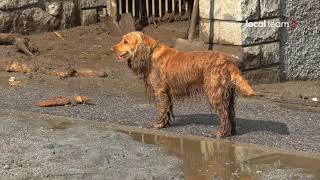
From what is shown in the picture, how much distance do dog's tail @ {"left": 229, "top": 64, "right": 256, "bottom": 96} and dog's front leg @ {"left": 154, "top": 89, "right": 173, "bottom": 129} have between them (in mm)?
907

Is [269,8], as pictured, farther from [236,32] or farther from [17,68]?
[17,68]

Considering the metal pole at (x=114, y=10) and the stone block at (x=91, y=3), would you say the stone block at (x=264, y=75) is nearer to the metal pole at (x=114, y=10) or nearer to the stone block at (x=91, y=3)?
the metal pole at (x=114, y=10)

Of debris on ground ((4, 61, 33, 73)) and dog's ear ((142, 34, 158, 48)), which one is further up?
dog's ear ((142, 34, 158, 48))

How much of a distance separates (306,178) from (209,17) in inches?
211

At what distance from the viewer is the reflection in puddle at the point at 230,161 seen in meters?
7.11

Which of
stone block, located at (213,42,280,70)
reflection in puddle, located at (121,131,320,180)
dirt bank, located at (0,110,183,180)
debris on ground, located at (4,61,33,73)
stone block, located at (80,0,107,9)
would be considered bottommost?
reflection in puddle, located at (121,131,320,180)

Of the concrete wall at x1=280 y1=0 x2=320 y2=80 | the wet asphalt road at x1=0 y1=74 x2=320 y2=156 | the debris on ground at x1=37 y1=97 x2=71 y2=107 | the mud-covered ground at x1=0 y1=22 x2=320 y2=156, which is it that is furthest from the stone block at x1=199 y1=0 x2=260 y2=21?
the debris on ground at x1=37 y1=97 x2=71 y2=107

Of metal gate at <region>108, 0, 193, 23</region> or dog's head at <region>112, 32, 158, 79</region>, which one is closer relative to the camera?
dog's head at <region>112, 32, 158, 79</region>

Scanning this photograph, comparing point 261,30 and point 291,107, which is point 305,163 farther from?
point 261,30

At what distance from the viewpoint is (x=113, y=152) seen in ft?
25.5

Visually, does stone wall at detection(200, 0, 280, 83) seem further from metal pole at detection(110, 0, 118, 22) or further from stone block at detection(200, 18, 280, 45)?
metal pole at detection(110, 0, 118, 22)

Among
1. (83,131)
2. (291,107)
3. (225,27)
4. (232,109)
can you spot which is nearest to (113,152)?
(83,131)

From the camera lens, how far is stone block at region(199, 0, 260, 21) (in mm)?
11453

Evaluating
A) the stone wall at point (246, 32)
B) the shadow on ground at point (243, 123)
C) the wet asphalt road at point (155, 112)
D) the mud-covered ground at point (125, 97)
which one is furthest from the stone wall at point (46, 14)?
the shadow on ground at point (243, 123)
